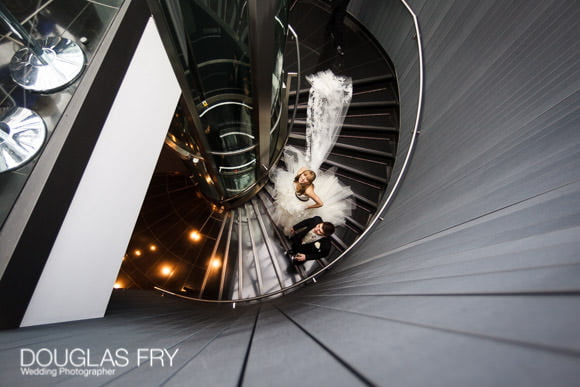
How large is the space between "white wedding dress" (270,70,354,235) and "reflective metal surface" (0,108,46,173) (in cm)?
299

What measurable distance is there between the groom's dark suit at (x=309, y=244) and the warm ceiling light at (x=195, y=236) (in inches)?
90.1

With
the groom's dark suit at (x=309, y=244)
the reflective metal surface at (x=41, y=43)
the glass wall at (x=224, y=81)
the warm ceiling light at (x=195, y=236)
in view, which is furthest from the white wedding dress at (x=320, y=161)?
the reflective metal surface at (x=41, y=43)

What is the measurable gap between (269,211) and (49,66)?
11.2ft

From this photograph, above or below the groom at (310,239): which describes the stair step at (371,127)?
above

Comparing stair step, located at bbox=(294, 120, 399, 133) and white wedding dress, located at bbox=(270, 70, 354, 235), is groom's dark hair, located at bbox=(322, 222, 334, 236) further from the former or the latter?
stair step, located at bbox=(294, 120, 399, 133)

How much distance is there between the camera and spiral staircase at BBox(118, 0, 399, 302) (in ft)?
13.3

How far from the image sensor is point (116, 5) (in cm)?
225

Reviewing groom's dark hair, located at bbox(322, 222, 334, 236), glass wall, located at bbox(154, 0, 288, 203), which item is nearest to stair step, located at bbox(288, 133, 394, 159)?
glass wall, located at bbox(154, 0, 288, 203)

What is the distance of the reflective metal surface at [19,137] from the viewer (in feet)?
5.20

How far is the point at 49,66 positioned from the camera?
6.18 ft

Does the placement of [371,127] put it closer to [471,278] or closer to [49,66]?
[471,278]

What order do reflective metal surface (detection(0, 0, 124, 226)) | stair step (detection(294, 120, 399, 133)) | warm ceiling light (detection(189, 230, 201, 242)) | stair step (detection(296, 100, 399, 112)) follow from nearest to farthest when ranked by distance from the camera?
reflective metal surface (detection(0, 0, 124, 226)) < stair step (detection(294, 120, 399, 133)) < stair step (detection(296, 100, 399, 112)) < warm ceiling light (detection(189, 230, 201, 242))

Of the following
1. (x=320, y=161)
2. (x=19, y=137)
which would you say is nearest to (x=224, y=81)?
(x=320, y=161)

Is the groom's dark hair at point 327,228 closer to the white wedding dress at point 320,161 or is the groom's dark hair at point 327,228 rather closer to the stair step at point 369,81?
the white wedding dress at point 320,161
